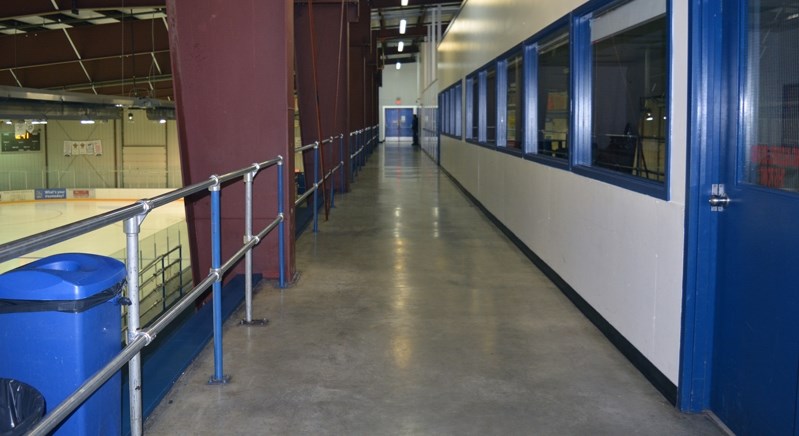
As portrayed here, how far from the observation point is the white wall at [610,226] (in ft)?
12.2

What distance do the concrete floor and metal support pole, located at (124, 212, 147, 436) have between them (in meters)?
0.44

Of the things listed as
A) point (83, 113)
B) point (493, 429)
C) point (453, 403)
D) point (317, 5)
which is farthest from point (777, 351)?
point (83, 113)

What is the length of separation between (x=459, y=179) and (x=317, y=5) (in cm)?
489

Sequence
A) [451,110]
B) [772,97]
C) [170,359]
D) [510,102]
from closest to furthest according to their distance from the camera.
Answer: [772,97] → [170,359] → [510,102] → [451,110]

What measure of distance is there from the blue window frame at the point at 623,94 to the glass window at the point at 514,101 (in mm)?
2638

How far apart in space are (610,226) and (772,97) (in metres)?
1.87

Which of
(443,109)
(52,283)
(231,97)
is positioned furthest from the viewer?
(443,109)

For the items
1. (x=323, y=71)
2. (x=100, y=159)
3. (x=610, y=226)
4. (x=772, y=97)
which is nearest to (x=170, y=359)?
(x=610, y=226)

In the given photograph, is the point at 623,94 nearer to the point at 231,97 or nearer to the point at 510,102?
the point at 231,97

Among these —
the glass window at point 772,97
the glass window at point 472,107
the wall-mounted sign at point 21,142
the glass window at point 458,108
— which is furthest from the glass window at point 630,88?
the wall-mounted sign at point 21,142

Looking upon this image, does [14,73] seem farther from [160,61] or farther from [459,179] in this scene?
[459,179]

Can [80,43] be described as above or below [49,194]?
above

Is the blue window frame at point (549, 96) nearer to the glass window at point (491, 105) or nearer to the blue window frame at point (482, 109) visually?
the glass window at point (491, 105)

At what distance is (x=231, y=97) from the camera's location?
19.9ft
